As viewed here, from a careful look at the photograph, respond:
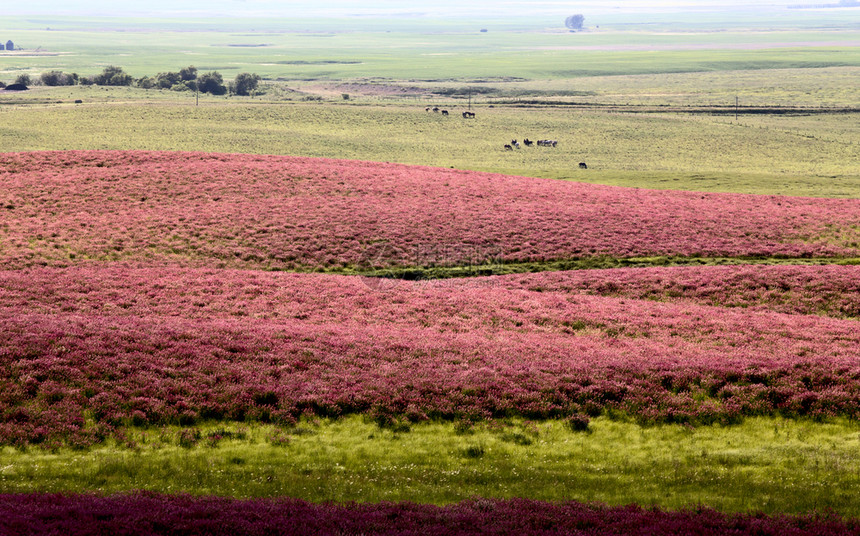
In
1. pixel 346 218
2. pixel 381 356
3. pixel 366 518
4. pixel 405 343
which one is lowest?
pixel 366 518

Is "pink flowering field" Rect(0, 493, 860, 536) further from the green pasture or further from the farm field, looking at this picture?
the green pasture

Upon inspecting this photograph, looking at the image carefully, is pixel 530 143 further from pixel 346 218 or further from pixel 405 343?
pixel 405 343

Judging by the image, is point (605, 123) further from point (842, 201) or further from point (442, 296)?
point (442, 296)

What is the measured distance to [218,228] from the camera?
4503 centimetres

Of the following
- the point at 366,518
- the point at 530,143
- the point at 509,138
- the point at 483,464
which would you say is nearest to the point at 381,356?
the point at 483,464

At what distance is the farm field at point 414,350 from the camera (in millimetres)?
16766

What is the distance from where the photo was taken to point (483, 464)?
1903cm

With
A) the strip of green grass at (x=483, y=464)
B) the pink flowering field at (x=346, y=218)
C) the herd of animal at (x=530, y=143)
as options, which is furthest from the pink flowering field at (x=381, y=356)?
the herd of animal at (x=530, y=143)

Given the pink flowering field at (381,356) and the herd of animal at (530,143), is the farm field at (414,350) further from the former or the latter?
the herd of animal at (530,143)

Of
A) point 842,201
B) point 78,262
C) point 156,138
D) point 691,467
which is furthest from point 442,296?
point 156,138

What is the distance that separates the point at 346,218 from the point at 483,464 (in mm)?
31168

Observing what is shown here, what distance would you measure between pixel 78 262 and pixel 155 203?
1269 cm

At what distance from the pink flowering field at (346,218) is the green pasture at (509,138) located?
25990mm

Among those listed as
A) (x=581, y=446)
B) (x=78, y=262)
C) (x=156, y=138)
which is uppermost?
(x=156, y=138)
